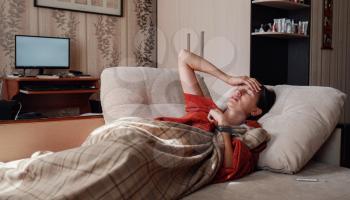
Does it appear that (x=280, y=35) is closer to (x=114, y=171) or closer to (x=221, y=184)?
(x=221, y=184)

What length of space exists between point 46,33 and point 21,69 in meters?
0.49

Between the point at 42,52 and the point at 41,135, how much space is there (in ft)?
7.94

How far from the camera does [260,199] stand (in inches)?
52.6

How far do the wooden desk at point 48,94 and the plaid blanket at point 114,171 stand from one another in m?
2.44

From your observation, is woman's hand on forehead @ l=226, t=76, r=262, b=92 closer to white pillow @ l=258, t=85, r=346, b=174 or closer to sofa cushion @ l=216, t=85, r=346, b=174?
sofa cushion @ l=216, t=85, r=346, b=174

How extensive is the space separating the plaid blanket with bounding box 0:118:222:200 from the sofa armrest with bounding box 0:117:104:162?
29 cm

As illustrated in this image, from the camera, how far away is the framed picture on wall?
4221 millimetres

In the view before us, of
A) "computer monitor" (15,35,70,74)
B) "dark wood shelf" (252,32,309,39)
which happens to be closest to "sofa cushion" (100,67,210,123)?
"dark wood shelf" (252,32,309,39)

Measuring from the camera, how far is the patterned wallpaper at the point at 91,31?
13.2 feet

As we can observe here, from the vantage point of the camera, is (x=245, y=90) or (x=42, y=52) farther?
(x=42, y=52)

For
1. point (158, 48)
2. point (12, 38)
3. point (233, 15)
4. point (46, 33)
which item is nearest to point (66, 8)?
point (46, 33)

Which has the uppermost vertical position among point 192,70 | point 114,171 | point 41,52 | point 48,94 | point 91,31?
point 91,31

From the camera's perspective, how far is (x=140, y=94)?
6.81 ft

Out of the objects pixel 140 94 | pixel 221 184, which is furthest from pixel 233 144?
pixel 140 94
